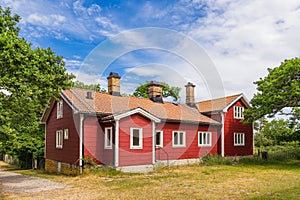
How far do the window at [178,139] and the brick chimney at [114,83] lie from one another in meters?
5.52

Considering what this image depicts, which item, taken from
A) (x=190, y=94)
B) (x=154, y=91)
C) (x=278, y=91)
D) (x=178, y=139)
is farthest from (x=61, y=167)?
(x=278, y=91)

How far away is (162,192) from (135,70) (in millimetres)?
14415

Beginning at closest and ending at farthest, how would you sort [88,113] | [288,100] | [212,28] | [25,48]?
1. [25,48]
2. [88,113]
3. [212,28]
4. [288,100]

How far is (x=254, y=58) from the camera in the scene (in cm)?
1884

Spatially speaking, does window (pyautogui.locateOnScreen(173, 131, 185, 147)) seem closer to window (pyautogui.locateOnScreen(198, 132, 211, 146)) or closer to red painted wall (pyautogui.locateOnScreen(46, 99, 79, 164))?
window (pyautogui.locateOnScreen(198, 132, 211, 146))

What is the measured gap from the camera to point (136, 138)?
53.1ft

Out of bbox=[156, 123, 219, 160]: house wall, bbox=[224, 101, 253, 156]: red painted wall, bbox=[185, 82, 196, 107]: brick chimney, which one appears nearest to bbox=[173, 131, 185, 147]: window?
bbox=[156, 123, 219, 160]: house wall

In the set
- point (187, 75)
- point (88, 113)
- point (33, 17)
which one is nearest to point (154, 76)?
point (187, 75)

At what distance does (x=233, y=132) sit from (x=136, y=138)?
11161mm

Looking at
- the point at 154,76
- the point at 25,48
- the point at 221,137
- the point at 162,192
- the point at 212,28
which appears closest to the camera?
the point at 162,192

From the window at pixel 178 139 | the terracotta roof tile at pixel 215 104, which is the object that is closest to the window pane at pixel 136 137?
the window at pixel 178 139

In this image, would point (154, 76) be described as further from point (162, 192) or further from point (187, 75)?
point (162, 192)

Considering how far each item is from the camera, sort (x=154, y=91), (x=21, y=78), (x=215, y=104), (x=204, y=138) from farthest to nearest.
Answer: (x=215, y=104) → (x=154, y=91) → (x=204, y=138) → (x=21, y=78)

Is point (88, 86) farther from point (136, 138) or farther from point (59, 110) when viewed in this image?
point (136, 138)
